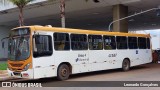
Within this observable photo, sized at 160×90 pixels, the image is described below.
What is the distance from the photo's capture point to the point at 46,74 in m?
15.6

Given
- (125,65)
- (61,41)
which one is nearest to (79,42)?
(61,41)

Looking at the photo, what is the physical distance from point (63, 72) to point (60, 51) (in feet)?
3.83

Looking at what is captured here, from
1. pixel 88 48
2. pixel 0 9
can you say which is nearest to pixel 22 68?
pixel 88 48

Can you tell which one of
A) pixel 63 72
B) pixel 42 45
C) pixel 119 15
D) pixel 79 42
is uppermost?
pixel 119 15

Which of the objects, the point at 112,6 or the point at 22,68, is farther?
the point at 112,6

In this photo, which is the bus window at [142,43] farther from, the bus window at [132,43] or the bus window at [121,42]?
the bus window at [121,42]

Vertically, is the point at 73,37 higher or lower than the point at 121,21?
lower

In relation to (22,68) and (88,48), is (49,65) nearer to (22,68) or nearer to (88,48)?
(22,68)

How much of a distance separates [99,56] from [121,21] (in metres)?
12.9

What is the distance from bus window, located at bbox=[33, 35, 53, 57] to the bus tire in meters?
1.17

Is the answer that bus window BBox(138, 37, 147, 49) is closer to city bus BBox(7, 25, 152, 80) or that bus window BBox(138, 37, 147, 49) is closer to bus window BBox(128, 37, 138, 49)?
bus window BBox(128, 37, 138, 49)

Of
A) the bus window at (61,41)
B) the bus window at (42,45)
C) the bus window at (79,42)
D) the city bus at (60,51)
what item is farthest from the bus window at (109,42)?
the bus window at (42,45)

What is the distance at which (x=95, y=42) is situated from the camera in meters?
19.2

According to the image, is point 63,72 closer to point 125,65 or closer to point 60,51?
point 60,51
